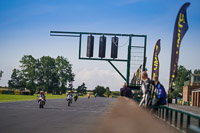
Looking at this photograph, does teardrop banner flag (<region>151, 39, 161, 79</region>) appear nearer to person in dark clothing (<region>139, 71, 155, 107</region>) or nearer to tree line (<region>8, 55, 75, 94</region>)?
person in dark clothing (<region>139, 71, 155, 107</region>)

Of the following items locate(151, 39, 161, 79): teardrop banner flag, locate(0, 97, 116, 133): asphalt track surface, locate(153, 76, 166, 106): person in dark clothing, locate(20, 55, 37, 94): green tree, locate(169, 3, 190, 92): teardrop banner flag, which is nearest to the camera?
locate(153, 76, 166, 106): person in dark clothing

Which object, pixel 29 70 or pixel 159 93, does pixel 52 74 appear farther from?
pixel 159 93

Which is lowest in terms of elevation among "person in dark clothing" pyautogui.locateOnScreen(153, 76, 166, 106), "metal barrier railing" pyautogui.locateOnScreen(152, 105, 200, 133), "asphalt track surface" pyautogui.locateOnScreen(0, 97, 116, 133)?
"asphalt track surface" pyautogui.locateOnScreen(0, 97, 116, 133)

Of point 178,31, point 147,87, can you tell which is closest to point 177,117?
point 147,87

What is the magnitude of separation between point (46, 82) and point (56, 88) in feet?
14.4

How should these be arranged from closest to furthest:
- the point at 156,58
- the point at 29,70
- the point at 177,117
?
1. the point at 177,117
2. the point at 156,58
3. the point at 29,70

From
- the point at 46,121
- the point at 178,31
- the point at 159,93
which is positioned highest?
the point at 178,31

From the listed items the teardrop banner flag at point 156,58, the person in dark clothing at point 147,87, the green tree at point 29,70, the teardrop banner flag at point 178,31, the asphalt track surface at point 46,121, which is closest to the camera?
the person in dark clothing at point 147,87

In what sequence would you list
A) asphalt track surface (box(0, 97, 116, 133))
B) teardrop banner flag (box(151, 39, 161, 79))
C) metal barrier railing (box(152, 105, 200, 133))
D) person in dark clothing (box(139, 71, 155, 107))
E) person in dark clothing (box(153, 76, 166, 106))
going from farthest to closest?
1. teardrop banner flag (box(151, 39, 161, 79))
2. asphalt track surface (box(0, 97, 116, 133))
3. person in dark clothing (box(153, 76, 166, 106))
4. person in dark clothing (box(139, 71, 155, 107))
5. metal barrier railing (box(152, 105, 200, 133))

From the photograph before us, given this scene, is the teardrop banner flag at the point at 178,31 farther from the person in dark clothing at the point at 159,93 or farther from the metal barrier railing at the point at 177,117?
the metal barrier railing at the point at 177,117

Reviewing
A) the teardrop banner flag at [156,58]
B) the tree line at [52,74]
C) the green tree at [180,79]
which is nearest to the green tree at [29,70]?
the tree line at [52,74]

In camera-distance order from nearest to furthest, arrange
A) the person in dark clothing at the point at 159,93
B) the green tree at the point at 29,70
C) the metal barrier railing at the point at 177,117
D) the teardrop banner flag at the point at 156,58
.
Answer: the metal barrier railing at the point at 177,117
the person in dark clothing at the point at 159,93
the teardrop banner flag at the point at 156,58
the green tree at the point at 29,70

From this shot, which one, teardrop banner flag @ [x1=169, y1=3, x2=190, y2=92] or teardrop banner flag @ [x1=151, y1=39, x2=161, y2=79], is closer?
teardrop banner flag @ [x1=169, y1=3, x2=190, y2=92]

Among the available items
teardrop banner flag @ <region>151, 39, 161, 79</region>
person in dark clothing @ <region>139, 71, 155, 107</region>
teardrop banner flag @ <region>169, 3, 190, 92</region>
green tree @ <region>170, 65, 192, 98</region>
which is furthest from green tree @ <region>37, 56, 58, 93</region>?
person in dark clothing @ <region>139, 71, 155, 107</region>
